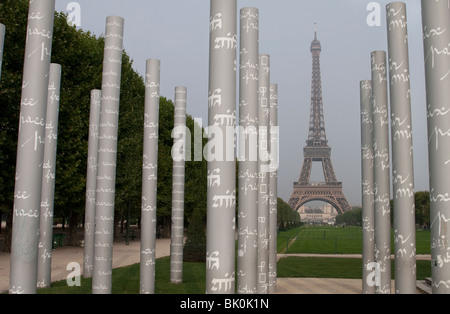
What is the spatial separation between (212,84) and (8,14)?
63.7ft

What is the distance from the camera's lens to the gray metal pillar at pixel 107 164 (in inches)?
482

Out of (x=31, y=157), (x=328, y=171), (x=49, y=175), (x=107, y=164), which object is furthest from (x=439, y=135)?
(x=328, y=171)

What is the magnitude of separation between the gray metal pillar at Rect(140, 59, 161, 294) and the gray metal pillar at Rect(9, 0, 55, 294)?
6.68 metres

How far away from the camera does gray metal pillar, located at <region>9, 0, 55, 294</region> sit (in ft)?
24.7

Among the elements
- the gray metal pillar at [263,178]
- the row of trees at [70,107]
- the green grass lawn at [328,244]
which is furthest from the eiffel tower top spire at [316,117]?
the gray metal pillar at [263,178]

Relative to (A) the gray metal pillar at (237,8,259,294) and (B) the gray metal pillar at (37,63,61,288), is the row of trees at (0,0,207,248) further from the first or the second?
(A) the gray metal pillar at (237,8,259,294)

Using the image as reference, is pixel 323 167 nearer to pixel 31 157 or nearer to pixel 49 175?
pixel 49 175

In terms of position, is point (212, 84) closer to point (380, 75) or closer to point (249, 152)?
point (249, 152)

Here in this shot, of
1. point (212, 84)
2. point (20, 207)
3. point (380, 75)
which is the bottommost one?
point (20, 207)

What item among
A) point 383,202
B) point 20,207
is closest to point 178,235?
point 383,202

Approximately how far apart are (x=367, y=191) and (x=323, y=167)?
435 feet

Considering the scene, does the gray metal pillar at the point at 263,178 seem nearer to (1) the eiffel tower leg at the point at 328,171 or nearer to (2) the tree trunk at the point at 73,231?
(2) the tree trunk at the point at 73,231

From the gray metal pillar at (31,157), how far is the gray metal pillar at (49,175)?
7069 mm

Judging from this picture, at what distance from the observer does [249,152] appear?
1015cm
